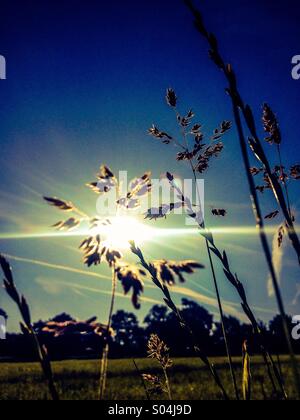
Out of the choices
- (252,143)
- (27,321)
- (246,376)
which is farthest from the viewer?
(246,376)

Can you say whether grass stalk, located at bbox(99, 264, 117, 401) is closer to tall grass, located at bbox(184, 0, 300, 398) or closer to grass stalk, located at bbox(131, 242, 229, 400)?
grass stalk, located at bbox(131, 242, 229, 400)

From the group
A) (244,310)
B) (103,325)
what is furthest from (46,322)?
(244,310)

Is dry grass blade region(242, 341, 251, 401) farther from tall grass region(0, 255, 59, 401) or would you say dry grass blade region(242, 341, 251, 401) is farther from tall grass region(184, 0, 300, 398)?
tall grass region(0, 255, 59, 401)

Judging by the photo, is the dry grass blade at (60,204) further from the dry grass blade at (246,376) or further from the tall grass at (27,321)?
the dry grass blade at (246,376)

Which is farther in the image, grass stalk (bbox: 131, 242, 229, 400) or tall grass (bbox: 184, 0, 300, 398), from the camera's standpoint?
grass stalk (bbox: 131, 242, 229, 400)

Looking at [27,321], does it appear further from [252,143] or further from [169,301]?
[252,143]

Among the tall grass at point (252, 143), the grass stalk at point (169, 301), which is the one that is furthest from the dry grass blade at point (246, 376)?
the tall grass at point (252, 143)

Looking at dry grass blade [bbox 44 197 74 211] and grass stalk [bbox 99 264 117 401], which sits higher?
dry grass blade [bbox 44 197 74 211]

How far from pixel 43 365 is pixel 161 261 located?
0.60 meters

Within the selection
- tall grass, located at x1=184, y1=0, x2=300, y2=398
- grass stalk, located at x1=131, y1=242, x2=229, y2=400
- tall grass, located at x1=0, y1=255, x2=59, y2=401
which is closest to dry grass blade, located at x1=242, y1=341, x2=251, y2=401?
grass stalk, located at x1=131, y1=242, x2=229, y2=400

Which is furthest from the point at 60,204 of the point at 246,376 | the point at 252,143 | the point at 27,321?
the point at 246,376

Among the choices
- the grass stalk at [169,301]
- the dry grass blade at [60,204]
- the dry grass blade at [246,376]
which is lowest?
the dry grass blade at [246,376]

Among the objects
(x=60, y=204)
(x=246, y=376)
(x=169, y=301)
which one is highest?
(x=60, y=204)

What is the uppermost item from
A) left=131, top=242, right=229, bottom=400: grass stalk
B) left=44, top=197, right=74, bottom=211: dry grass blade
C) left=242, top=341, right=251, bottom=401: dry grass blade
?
left=44, top=197, right=74, bottom=211: dry grass blade
